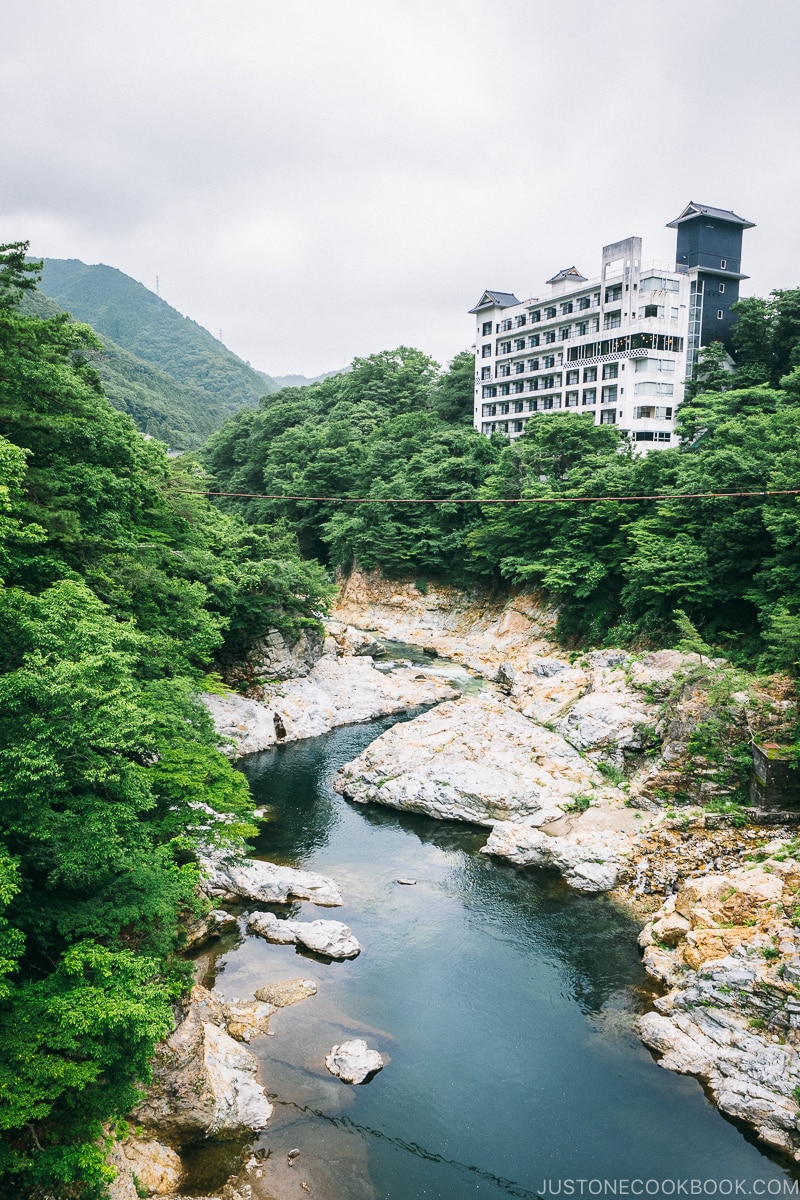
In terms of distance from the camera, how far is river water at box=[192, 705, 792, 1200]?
32.1ft

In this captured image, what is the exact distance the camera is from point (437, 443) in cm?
4359

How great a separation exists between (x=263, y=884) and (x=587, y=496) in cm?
2189

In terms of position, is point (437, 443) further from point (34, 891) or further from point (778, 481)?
point (34, 891)

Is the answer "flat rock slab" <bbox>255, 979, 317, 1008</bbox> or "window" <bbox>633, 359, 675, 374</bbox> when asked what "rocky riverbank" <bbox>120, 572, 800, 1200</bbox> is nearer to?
"flat rock slab" <bbox>255, 979, 317, 1008</bbox>

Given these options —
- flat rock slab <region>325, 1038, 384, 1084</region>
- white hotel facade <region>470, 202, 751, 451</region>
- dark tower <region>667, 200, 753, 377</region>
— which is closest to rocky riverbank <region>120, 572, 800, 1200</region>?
flat rock slab <region>325, 1038, 384, 1084</region>

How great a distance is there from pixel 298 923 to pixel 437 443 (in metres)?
33.3

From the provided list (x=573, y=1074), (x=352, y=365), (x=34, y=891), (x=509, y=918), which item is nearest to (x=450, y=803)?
(x=509, y=918)

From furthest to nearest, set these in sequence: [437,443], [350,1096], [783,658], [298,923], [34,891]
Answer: [437,443]
[783,658]
[298,923]
[350,1096]
[34,891]

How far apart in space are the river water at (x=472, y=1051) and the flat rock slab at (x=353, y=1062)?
0.52ft

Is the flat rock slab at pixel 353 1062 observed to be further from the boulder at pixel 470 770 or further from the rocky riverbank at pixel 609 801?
the boulder at pixel 470 770

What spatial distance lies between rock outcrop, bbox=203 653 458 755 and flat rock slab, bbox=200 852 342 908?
7062 mm

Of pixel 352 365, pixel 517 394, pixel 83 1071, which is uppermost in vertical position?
pixel 352 365

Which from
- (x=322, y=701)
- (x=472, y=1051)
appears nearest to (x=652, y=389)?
(x=322, y=701)

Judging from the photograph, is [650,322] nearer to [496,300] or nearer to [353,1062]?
[496,300]
